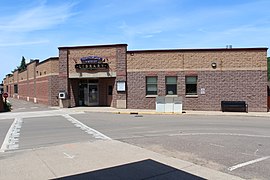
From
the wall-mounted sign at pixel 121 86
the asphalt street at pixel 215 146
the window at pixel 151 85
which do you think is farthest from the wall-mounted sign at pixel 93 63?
the asphalt street at pixel 215 146

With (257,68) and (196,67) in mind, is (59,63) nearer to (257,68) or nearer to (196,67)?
(196,67)

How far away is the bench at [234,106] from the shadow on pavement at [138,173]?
18123 millimetres

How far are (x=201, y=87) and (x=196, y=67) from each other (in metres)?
1.72

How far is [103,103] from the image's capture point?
96.4ft

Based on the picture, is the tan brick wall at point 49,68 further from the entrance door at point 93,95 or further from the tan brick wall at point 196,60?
the tan brick wall at point 196,60

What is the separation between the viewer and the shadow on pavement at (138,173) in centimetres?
607

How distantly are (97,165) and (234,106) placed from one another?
61.9 ft

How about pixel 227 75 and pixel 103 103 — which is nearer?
pixel 227 75

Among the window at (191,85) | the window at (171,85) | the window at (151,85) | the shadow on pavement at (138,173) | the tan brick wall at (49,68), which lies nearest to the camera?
the shadow on pavement at (138,173)

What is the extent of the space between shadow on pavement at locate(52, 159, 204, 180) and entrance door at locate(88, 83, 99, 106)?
75.0 ft

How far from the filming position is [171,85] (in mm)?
25516

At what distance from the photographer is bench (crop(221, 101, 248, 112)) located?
77.4ft

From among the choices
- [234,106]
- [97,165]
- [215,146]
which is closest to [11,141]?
[97,165]

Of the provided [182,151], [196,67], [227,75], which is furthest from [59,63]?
[182,151]
